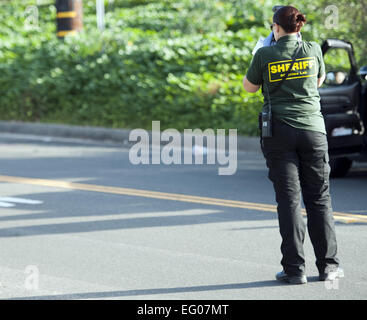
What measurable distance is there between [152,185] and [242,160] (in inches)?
108

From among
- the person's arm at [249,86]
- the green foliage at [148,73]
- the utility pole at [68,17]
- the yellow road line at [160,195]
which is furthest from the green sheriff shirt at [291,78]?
the utility pole at [68,17]

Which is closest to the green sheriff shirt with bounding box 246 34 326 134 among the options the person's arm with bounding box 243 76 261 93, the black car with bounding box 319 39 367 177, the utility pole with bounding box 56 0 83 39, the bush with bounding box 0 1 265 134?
the person's arm with bounding box 243 76 261 93

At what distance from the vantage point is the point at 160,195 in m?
9.74

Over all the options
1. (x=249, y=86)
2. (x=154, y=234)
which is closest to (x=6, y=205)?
(x=154, y=234)

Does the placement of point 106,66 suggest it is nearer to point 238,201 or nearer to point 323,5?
point 323,5

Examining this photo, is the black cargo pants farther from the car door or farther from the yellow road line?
the car door

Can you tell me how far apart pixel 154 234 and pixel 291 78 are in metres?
2.47

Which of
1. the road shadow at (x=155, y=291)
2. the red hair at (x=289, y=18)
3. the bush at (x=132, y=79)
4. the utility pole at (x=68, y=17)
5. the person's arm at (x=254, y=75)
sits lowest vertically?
the road shadow at (x=155, y=291)

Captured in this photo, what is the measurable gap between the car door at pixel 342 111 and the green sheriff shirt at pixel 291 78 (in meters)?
4.31

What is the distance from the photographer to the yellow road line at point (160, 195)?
8.37m

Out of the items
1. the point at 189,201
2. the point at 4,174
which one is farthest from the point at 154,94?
the point at 189,201

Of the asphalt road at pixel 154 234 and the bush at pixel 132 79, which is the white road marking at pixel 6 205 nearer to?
the asphalt road at pixel 154 234

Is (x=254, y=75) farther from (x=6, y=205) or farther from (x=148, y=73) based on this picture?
(x=148, y=73)

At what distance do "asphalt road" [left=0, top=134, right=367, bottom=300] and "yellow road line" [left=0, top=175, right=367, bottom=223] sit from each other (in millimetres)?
13
